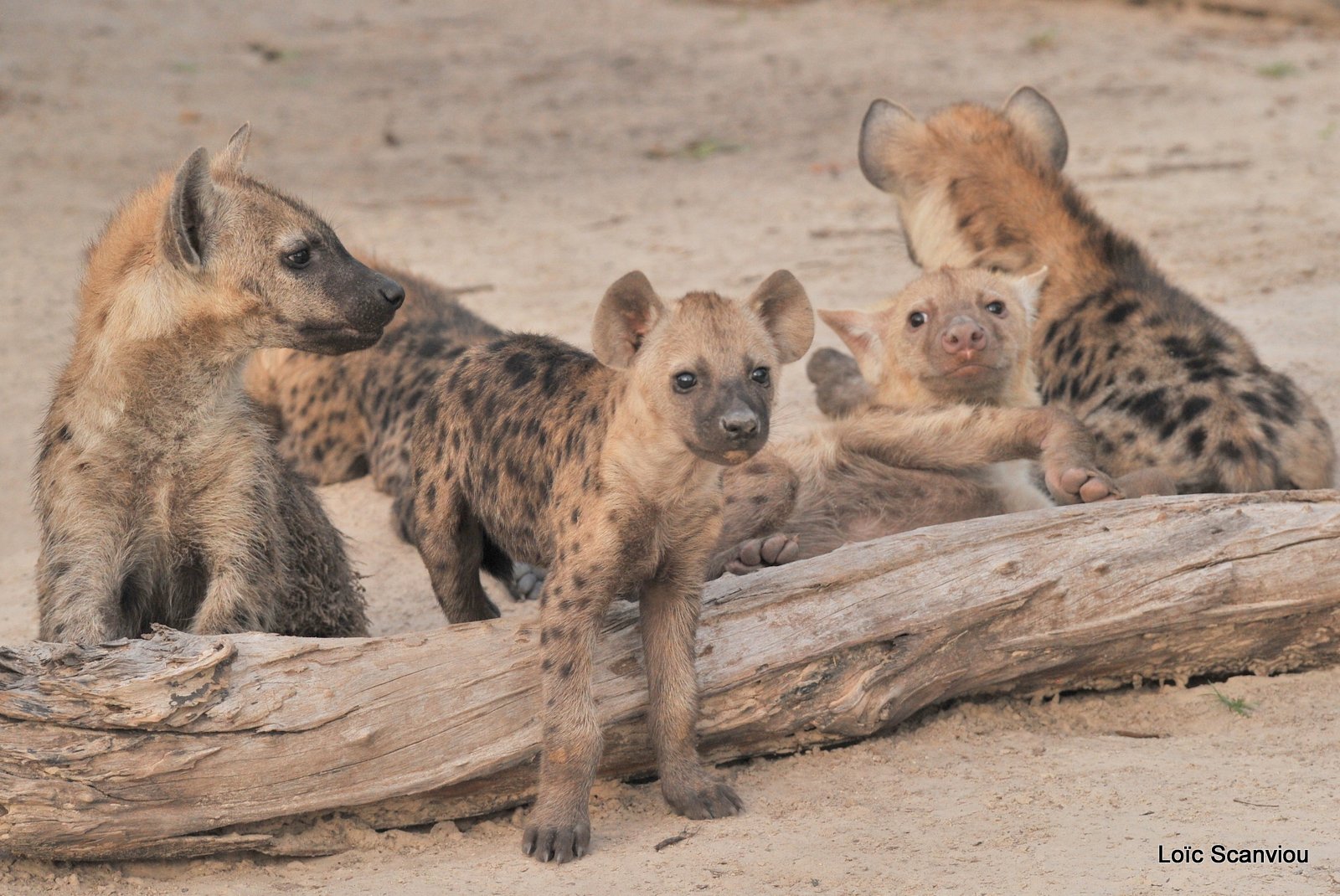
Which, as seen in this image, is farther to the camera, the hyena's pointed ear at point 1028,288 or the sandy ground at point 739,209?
the hyena's pointed ear at point 1028,288

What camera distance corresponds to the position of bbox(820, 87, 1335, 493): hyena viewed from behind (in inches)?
169

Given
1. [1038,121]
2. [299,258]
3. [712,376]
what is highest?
[1038,121]

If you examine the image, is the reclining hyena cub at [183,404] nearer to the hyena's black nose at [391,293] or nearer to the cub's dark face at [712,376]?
the hyena's black nose at [391,293]

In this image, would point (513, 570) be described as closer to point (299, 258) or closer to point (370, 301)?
point (370, 301)

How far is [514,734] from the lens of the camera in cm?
325

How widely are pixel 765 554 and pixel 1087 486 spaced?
0.80 metres

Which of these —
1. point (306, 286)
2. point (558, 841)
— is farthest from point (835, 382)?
point (558, 841)

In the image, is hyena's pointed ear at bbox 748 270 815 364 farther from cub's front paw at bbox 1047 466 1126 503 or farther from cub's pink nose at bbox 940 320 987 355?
cub's pink nose at bbox 940 320 987 355

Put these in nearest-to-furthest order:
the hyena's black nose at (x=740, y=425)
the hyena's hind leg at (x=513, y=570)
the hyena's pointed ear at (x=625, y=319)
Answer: the hyena's black nose at (x=740, y=425) < the hyena's pointed ear at (x=625, y=319) < the hyena's hind leg at (x=513, y=570)

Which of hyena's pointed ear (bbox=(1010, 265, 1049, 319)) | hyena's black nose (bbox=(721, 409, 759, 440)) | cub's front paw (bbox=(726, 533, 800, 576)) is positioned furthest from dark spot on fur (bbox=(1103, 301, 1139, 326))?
hyena's black nose (bbox=(721, 409, 759, 440))

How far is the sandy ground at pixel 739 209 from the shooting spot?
307cm

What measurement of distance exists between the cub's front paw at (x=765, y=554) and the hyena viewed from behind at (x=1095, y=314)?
1.00 meters

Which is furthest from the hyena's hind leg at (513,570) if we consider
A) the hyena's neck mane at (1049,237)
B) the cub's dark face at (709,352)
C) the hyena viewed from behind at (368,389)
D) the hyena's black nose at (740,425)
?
the hyena's neck mane at (1049,237)

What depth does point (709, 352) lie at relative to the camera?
3.11 metres
